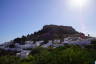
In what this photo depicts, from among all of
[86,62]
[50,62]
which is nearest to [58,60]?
[50,62]

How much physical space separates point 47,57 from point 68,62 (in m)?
1.02

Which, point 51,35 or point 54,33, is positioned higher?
point 54,33

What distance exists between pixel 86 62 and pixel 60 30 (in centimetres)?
3695

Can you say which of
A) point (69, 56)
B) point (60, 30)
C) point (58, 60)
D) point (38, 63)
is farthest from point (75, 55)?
point (60, 30)

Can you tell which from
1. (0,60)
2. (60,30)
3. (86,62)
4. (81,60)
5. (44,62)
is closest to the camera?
(86,62)

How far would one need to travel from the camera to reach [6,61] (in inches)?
332

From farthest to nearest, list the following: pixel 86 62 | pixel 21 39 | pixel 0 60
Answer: pixel 21 39
pixel 0 60
pixel 86 62

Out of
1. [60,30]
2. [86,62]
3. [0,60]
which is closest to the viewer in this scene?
[86,62]

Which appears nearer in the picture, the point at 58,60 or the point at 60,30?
the point at 58,60

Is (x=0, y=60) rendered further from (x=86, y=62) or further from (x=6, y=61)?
(x=86, y=62)

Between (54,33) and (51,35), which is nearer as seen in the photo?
(51,35)

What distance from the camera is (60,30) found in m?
41.9

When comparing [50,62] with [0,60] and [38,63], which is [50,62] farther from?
[0,60]

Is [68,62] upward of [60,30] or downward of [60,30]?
downward
